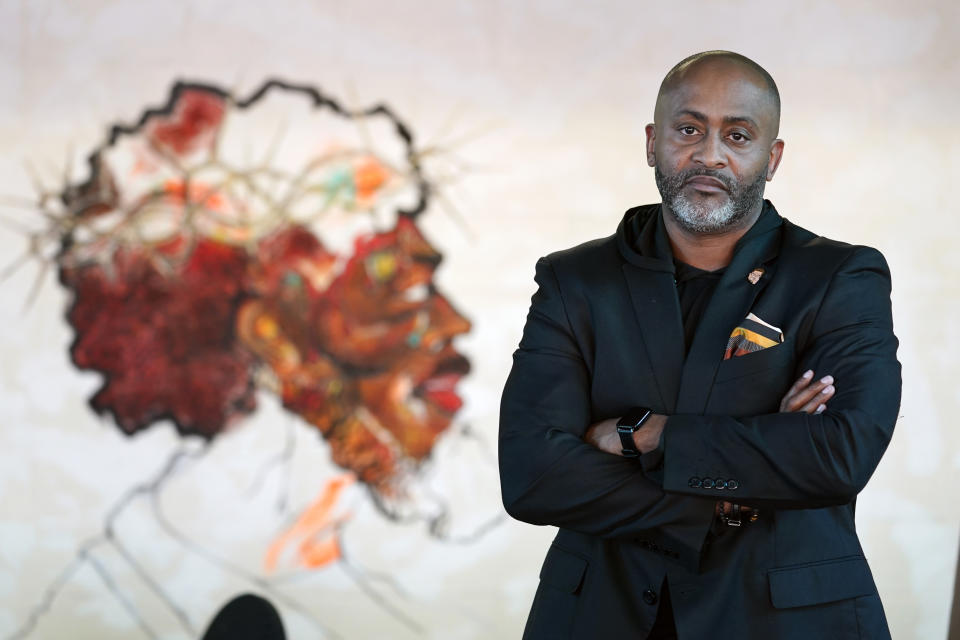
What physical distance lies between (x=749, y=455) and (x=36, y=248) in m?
2.89

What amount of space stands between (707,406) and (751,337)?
0.13 metres

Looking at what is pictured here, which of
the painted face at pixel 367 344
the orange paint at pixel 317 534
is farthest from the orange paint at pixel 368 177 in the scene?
the orange paint at pixel 317 534

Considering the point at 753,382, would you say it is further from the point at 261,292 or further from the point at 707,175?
the point at 261,292

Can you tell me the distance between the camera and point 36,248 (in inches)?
150

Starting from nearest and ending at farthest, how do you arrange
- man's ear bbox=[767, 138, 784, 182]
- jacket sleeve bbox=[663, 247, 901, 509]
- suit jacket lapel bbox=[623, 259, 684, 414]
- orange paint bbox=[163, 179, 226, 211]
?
jacket sleeve bbox=[663, 247, 901, 509], suit jacket lapel bbox=[623, 259, 684, 414], man's ear bbox=[767, 138, 784, 182], orange paint bbox=[163, 179, 226, 211]

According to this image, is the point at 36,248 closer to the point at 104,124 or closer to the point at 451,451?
the point at 104,124

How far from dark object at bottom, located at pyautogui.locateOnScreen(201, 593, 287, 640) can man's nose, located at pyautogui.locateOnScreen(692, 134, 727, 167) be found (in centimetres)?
103

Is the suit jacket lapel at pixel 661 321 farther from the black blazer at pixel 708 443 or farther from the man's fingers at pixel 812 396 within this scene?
the man's fingers at pixel 812 396

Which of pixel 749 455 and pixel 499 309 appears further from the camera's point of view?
pixel 499 309

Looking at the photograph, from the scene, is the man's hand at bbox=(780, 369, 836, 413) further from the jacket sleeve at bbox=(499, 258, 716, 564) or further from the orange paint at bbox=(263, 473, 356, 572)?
the orange paint at bbox=(263, 473, 356, 572)

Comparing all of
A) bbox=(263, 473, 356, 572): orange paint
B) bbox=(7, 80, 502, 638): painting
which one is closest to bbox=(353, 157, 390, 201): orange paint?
bbox=(7, 80, 502, 638): painting

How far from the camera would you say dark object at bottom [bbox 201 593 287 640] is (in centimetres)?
185

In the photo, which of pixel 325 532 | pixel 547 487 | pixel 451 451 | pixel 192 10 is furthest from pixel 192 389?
pixel 547 487

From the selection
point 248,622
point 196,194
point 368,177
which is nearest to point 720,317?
point 248,622
